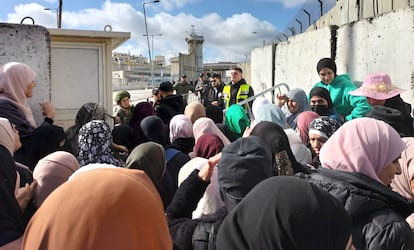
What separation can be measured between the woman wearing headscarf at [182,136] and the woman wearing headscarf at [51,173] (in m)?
1.28

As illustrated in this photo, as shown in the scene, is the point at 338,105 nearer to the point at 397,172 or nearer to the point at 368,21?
the point at 368,21

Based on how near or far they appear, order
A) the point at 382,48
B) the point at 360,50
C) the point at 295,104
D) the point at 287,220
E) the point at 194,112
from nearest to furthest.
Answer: the point at 287,220 → the point at 295,104 → the point at 194,112 → the point at 382,48 → the point at 360,50

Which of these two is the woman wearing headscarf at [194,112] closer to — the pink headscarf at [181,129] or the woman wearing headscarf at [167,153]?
the woman wearing headscarf at [167,153]

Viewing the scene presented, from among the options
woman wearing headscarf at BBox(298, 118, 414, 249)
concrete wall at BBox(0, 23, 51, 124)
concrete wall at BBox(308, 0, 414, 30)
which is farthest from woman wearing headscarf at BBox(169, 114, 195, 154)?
concrete wall at BBox(308, 0, 414, 30)

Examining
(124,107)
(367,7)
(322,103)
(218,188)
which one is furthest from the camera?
(367,7)

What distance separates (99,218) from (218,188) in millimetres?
977

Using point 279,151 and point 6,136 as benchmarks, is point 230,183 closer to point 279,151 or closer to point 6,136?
point 279,151

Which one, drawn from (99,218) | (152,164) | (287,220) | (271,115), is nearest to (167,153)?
(152,164)

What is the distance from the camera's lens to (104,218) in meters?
1.28

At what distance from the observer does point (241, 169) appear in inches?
74.5

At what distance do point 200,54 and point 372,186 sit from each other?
37.4 m

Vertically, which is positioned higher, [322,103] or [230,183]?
[322,103]

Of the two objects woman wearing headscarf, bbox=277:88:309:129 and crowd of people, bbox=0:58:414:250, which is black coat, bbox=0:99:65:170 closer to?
crowd of people, bbox=0:58:414:250

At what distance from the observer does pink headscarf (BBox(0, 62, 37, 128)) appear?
375cm
